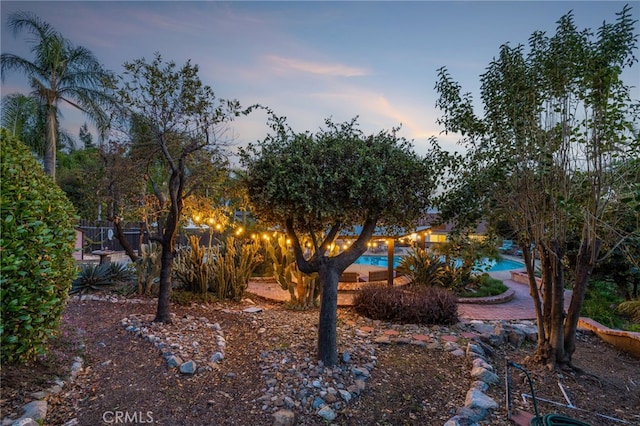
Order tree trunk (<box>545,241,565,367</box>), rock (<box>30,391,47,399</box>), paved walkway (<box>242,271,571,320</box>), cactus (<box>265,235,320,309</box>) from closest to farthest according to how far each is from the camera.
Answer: rock (<box>30,391,47,399</box>) < tree trunk (<box>545,241,565,367</box>) < cactus (<box>265,235,320,309</box>) < paved walkway (<box>242,271,571,320</box>)

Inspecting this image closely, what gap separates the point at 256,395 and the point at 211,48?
596 cm

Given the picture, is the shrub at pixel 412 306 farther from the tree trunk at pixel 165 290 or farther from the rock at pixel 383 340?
the tree trunk at pixel 165 290

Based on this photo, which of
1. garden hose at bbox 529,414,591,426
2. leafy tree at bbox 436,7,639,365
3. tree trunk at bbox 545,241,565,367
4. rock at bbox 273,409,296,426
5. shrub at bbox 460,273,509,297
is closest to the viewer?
garden hose at bbox 529,414,591,426

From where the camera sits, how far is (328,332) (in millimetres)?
4125

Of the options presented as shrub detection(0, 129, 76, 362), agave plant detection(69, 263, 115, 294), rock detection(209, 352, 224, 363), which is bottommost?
rock detection(209, 352, 224, 363)

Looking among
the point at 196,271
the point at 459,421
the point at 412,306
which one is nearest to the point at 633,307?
the point at 412,306

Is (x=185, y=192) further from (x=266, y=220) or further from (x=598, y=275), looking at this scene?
(x=598, y=275)

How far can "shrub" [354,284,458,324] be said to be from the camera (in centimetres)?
607

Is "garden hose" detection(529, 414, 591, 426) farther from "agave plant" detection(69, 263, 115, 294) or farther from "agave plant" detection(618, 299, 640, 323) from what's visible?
"agave plant" detection(69, 263, 115, 294)

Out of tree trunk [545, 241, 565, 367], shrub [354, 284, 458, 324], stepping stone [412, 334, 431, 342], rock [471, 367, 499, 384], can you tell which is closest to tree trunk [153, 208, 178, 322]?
shrub [354, 284, 458, 324]

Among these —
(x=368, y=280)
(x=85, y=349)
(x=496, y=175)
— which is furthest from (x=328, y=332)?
(x=368, y=280)

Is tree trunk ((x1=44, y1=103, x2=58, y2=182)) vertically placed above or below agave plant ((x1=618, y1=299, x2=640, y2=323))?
above

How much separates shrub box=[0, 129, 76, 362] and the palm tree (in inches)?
560

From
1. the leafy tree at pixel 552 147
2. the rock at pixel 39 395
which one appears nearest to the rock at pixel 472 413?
the leafy tree at pixel 552 147
